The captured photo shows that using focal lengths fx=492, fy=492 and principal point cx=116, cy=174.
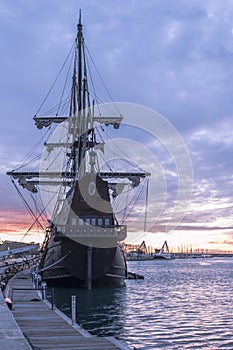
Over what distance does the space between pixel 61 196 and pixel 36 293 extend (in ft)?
100

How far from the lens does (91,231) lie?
1559 inches

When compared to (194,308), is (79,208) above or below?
above

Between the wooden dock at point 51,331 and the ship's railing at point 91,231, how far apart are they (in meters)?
14.9

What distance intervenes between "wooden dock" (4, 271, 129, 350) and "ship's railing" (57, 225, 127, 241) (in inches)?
586

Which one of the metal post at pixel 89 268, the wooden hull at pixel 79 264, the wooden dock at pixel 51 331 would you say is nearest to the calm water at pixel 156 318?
the metal post at pixel 89 268

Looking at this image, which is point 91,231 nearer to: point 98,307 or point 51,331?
point 98,307

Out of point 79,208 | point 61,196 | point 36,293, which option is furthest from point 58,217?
point 36,293

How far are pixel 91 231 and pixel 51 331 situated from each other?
2297cm

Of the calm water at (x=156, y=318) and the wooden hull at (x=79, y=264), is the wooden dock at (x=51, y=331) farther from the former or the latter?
the wooden hull at (x=79, y=264)

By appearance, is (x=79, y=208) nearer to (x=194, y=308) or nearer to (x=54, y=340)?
(x=194, y=308)

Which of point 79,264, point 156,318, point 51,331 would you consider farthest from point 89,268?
point 51,331

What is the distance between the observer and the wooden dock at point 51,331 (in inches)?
564

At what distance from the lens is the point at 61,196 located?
59.5 meters

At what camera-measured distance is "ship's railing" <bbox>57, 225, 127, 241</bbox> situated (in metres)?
39.2
